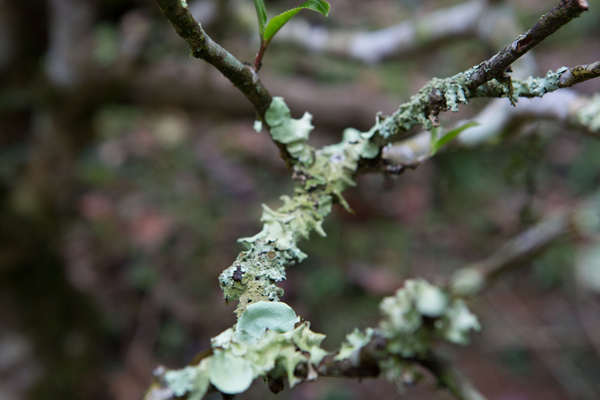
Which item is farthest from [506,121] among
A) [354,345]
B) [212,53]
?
[212,53]

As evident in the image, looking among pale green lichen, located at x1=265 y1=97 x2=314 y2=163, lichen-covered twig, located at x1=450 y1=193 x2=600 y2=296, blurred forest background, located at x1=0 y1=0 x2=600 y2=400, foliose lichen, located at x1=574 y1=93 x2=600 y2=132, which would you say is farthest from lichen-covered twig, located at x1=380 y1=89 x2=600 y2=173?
lichen-covered twig, located at x1=450 y1=193 x2=600 y2=296

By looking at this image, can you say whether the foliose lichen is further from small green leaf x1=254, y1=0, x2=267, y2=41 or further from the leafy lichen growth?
small green leaf x1=254, y1=0, x2=267, y2=41

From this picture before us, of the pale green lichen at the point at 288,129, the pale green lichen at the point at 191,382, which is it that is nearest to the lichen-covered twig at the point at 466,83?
the pale green lichen at the point at 288,129

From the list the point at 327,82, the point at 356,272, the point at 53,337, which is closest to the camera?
the point at 53,337

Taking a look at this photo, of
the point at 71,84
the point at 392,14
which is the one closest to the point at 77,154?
Answer: the point at 71,84

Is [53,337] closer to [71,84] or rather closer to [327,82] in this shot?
[71,84]

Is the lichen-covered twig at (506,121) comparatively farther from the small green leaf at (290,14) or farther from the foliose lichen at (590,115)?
the small green leaf at (290,14)
